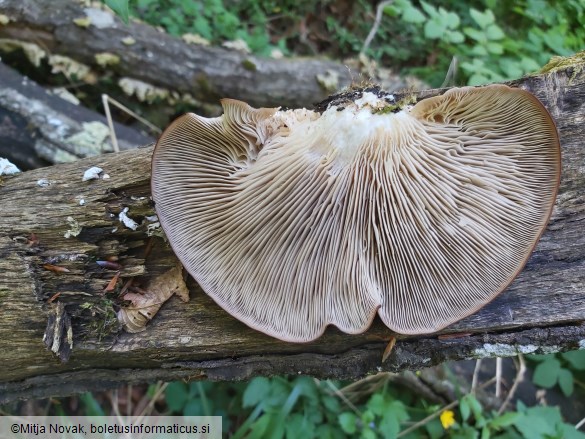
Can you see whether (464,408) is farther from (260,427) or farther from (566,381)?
(260,427)

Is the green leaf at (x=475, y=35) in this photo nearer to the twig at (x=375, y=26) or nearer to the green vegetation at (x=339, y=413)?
the twig at (x=375, y=26)

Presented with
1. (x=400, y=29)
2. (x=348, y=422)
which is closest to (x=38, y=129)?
(x=348, y=422)

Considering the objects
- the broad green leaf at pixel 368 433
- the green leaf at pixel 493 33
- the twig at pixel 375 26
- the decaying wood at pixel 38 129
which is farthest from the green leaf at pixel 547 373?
the twig at pixel 375 26

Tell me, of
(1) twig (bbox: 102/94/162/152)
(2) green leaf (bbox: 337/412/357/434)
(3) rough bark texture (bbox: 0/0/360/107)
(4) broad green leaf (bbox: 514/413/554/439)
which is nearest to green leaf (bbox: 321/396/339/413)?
(2) green leaf (bbox: 337/412/357/434)

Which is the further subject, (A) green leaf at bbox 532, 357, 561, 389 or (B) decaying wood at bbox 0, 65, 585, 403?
(A) green leaf at bbox 532, 357, 561, 389

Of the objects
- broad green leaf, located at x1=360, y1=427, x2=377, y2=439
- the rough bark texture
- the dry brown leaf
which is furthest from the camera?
the rough bark texture

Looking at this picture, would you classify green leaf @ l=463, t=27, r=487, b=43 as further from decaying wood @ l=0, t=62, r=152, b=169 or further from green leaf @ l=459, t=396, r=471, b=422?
decaying wood @ l=0, t=62, r=152, b=169

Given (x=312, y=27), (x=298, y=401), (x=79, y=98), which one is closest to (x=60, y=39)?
(x=79, y=98)
